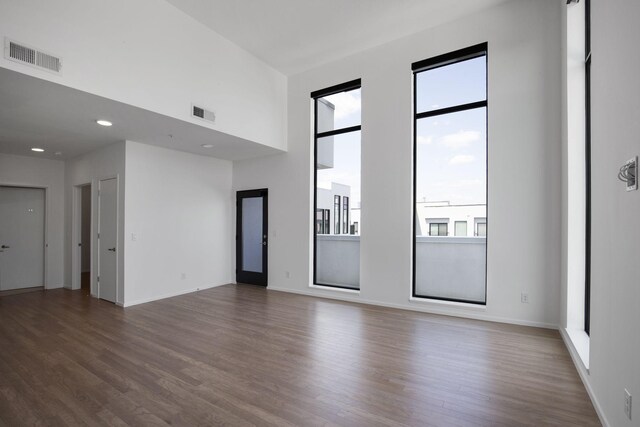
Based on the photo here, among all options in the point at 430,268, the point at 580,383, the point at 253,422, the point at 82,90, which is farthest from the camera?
the point at 430,268

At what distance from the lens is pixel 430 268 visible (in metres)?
5.20

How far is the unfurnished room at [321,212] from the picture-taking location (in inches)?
92.0

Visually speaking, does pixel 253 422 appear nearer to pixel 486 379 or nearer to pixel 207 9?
pixel 486 379

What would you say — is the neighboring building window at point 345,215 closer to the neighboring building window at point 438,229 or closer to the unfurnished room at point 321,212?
the unfurnished room at point 321,212

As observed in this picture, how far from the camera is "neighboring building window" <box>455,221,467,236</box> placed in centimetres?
481

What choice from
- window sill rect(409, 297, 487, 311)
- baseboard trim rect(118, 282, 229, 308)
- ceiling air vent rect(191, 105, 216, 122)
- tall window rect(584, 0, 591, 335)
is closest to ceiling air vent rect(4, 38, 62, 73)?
ceiling air vent rect(191, 105, 216, 122)

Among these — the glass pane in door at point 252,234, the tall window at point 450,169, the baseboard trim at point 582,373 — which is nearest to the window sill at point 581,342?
the baseboard trim at point 582,373

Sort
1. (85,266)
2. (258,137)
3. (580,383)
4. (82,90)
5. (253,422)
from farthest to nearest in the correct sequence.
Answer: (85,266)
(258,137)
(82,90)
(580,383)
(253,422)

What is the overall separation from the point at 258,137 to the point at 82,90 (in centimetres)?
272

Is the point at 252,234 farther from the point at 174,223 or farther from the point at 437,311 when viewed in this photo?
the point at 437,311

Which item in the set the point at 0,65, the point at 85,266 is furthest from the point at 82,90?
the point at 85,266

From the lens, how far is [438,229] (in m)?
5.04

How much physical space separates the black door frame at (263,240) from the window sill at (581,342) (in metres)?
5.01

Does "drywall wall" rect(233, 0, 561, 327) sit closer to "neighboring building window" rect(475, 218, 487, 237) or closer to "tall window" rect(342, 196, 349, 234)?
"neighboring building window" rect(475, 218, 487, 237)
